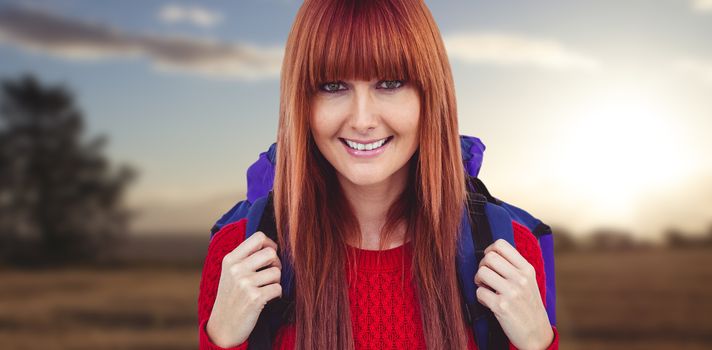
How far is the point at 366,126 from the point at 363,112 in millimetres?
61

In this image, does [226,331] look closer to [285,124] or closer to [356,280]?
[356,280]

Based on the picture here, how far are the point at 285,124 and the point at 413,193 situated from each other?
0.68 meters

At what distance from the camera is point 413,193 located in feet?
10.3

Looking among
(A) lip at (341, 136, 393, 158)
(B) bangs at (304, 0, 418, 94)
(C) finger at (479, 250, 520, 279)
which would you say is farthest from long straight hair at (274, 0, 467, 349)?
(C) finger at (479, 250, 520, 279)

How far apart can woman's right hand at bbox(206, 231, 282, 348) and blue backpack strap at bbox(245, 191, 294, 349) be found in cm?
7

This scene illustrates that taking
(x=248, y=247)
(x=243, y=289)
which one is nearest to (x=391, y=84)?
(x=248, y=247)

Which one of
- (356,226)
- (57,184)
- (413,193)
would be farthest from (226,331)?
(57,184)

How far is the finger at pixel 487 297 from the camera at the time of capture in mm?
2713

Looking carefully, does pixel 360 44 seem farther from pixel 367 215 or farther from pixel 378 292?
pixel 378 292

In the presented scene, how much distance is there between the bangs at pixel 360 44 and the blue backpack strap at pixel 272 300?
2.22ft

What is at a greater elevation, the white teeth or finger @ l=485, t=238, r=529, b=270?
the white teeth

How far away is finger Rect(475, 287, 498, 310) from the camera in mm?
2713

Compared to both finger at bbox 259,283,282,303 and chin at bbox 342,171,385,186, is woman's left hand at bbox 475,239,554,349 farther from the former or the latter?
finger at bbox 259,283,282,303

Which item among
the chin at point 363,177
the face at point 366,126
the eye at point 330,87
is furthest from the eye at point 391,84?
the chin at point 363,177
